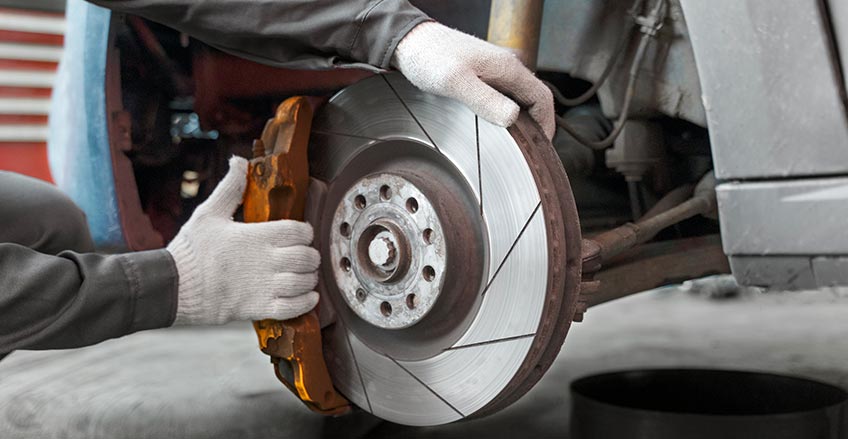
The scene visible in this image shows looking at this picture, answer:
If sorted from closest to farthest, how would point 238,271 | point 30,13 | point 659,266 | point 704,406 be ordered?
point 238,271 < point 659,266 < point 704,406 < point 30,13

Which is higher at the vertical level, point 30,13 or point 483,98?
point 30,13

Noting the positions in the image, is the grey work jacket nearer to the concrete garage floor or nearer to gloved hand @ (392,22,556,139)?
gloved hand @ (392,22,556,139)

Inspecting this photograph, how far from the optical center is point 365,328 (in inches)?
39.5

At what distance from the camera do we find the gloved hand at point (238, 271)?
92 centimetres

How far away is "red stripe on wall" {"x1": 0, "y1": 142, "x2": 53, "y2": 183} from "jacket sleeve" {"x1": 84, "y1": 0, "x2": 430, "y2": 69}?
1881mm

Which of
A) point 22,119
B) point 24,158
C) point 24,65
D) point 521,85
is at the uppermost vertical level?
point 24,65

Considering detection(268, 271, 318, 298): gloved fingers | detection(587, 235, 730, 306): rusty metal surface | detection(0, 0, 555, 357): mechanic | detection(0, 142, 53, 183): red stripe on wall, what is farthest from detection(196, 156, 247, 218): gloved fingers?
detection(0, 142, 53, 183): red stripe on wall

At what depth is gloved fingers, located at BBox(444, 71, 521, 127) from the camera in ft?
2.68

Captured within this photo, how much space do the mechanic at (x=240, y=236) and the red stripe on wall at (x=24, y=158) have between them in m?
1.89

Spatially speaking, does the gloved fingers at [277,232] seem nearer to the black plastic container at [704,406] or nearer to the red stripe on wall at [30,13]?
the black plastic container at [704,406]

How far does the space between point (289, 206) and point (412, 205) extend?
174 millimetres

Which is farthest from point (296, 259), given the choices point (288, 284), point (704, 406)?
point (704, 406)

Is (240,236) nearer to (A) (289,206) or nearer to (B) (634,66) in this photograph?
(A) (289,206)

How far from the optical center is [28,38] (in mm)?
2641
